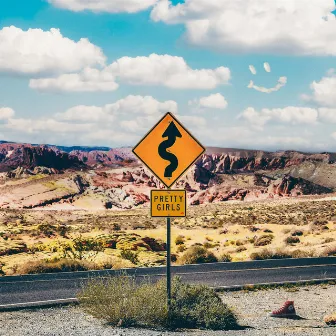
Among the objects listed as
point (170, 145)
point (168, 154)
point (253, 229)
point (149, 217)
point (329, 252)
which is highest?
point (170, 145)

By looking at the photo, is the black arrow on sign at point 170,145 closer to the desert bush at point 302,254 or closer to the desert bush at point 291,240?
the desert bush at point 302,254

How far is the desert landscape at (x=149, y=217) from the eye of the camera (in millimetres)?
25766

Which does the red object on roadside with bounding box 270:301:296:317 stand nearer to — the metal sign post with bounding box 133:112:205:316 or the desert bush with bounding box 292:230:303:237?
the metal sign post with bounding box 133:112:205:316

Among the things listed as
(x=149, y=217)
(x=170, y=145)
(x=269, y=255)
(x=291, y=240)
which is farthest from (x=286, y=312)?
(x=149, y=217)

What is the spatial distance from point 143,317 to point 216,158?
18554cm

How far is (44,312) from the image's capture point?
13.0 metres

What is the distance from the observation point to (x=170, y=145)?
34.4 feet

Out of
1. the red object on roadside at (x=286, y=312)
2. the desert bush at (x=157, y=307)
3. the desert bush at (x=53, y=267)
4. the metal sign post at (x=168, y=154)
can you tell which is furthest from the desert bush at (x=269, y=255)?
the metal sign post at (x=168, y=154)

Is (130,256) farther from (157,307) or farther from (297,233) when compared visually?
(297,233)

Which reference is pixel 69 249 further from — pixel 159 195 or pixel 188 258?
pixel 159 195

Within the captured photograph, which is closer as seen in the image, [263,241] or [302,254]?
[302,254]

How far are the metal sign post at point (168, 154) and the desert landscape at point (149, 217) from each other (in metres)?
11.3

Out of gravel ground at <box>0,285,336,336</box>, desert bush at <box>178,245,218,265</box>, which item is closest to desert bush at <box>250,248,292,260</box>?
desert bush at <box>178,245,218,265</box>

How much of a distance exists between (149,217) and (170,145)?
68835 millimetres
